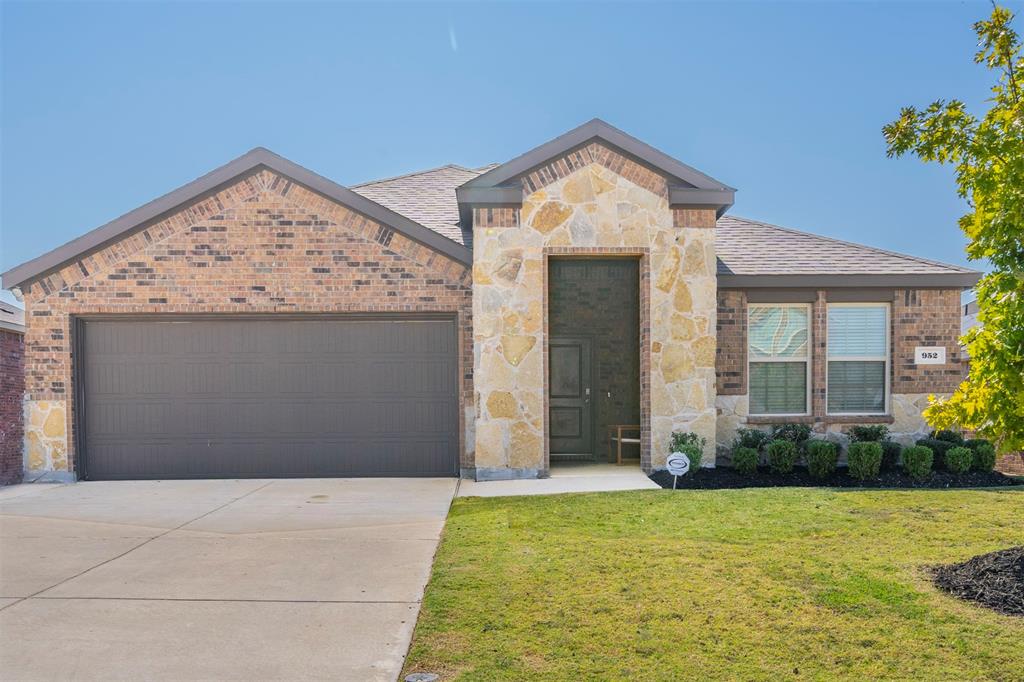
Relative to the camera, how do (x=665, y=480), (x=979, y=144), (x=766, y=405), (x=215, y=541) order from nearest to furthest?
(x=979, y=144)
(x=215, y=541)
(x=665, y=480)
(x=766, y=405)

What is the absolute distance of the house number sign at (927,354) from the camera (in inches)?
463

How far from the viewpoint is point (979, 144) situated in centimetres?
546

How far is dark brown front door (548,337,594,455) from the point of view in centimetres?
1279

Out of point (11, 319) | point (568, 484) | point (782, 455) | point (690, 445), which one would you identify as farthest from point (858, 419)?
point (11, 319)

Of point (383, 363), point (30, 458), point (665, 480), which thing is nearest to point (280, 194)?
point (383, 363)

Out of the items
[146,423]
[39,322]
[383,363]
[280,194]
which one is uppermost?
[280,194]

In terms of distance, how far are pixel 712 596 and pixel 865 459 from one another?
21.4 feet

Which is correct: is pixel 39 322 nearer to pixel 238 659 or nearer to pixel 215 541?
pixel 215 541

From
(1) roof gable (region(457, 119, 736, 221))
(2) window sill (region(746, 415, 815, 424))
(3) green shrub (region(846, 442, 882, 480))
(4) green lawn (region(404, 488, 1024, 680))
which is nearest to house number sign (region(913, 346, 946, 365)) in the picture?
(2) window sill (region(746, 415, 815, 424))

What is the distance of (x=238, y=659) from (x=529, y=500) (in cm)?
494

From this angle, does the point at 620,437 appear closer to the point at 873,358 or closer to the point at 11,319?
the point at 873,358

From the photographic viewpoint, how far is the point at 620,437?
12117mm

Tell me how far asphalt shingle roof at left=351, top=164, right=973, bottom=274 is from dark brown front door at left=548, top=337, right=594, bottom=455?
8.73 ft

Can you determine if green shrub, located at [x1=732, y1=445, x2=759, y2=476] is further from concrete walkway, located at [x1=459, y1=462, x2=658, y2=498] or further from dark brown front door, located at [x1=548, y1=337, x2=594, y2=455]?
dark brown front door, located at [x1=548, y1=337, x2=594, y2=455]
